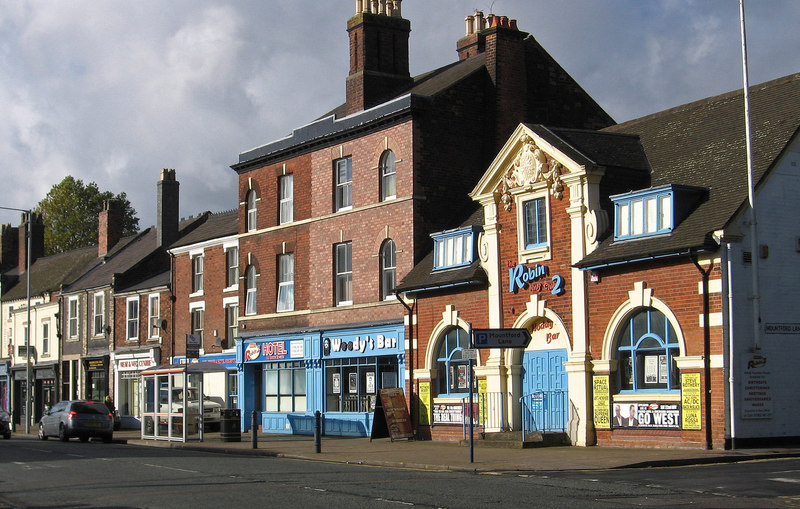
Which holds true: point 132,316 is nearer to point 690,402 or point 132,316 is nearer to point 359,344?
point 359,344

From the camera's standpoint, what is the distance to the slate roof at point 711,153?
23344mm

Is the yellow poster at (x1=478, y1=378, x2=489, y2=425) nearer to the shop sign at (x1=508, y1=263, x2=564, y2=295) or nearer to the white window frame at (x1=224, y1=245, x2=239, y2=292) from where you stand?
the shop sign at (x1=508, y1=263, x2=564, y2=295)

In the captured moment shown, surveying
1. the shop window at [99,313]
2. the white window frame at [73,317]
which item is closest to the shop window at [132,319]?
the shop window at [99,313]

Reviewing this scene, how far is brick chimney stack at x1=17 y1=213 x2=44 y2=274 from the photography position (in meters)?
64.4

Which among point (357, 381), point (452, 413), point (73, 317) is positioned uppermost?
point (73, 317)

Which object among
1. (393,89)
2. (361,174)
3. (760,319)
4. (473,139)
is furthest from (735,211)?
(393,89)

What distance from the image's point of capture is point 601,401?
25391 mm

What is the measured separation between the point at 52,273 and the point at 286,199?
2716 cm

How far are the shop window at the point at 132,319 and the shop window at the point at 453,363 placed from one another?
23.3 m

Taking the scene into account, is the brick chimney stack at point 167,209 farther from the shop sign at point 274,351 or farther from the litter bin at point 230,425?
the litter bin at point 230,425

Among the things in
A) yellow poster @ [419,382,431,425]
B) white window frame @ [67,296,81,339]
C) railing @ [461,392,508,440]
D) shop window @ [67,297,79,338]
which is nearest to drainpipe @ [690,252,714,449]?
railing @ [461,392,508,440]

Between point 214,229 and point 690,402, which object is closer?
point 690,402

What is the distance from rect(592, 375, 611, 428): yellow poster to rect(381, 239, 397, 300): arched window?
9480 mm

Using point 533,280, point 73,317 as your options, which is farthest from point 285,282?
point 73,317
